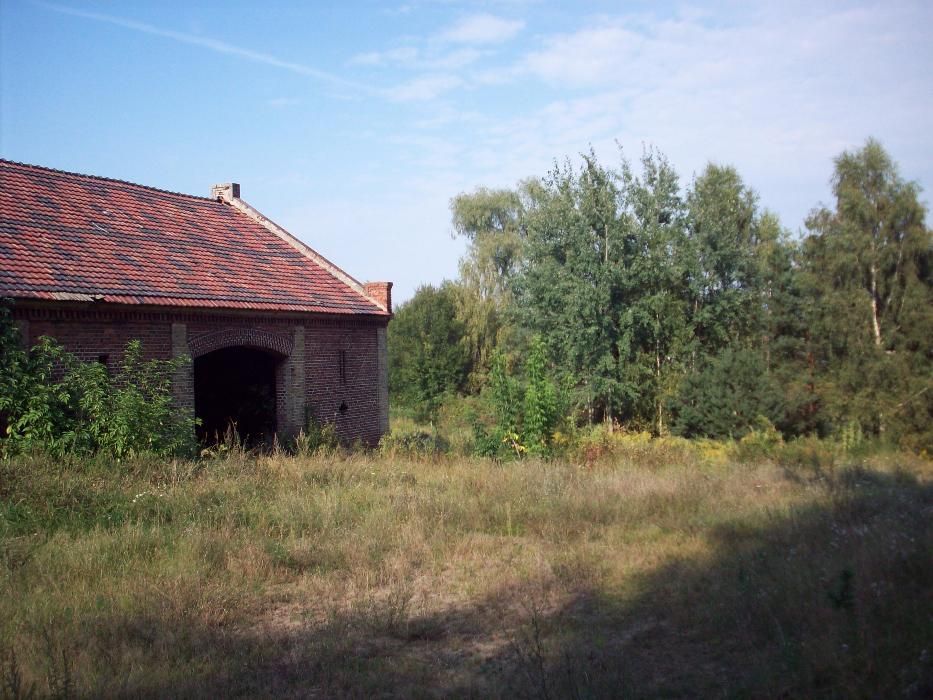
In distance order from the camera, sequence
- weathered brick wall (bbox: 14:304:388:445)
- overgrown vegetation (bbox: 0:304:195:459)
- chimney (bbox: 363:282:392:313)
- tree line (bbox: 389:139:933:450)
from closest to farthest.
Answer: overgrown vegetation (bbox: 0:304:195:459), weathered brick wall (bbox: 14:304:388:445), chimney (bbox: 363:282:392:313), tree line (bbox: 389:139:933:450)

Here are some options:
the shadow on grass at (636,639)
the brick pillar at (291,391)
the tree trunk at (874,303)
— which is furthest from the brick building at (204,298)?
the tree trunk at (874,303)

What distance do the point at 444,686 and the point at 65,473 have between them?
6666mm

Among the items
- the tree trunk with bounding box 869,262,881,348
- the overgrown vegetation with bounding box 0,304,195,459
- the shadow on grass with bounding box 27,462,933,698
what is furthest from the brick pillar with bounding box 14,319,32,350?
the tree trunk with bounding box 869,262,881,348

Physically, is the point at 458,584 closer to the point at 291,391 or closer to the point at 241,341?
the point at 241,341

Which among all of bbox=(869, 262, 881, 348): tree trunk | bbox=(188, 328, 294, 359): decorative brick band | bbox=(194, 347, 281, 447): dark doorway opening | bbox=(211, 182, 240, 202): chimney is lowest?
bbox=(194, 347, 281, 447): dark doorway opening

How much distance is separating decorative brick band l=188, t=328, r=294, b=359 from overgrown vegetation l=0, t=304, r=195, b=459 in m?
3.21

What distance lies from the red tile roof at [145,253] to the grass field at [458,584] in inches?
181

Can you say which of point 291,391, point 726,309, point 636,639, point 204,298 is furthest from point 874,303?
point 636,639

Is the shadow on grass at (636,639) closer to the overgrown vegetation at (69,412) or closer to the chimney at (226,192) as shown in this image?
the overgrown vegetation at (69,412)

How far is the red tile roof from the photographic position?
43.5ft

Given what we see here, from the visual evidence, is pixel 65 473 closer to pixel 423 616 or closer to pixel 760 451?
pixel 423 616

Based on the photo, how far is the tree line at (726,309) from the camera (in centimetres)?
2409

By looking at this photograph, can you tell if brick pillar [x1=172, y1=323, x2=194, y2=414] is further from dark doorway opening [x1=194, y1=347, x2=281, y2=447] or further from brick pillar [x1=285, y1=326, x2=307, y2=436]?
dark doorway opening [x1=194, y1=347, x2=281, y2=447]

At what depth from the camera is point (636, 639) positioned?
5.75 metres
